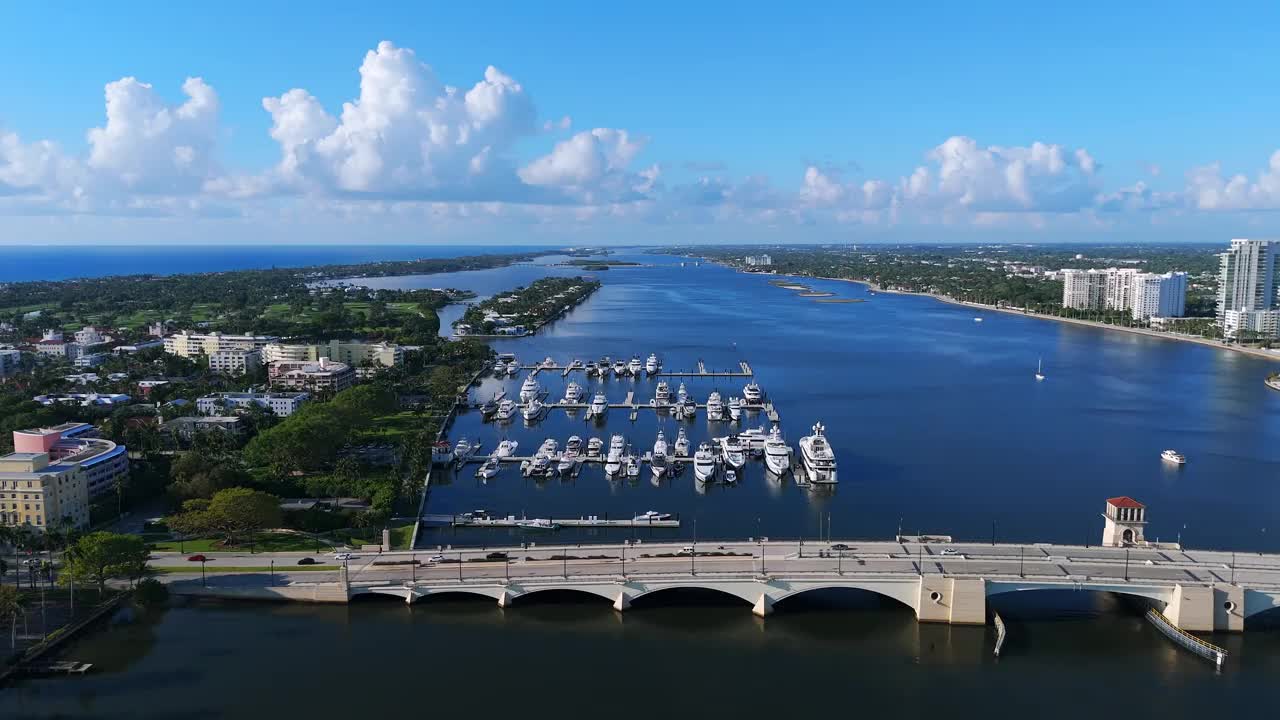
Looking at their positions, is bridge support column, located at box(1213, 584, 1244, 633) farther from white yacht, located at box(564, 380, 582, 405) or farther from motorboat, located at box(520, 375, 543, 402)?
motorboat, located at box(520, 375, 543, 402)

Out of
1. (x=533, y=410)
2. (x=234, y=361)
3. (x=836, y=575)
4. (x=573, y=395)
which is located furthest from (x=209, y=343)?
(x=836, y=575)

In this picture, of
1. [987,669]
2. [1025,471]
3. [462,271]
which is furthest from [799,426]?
[462,271]

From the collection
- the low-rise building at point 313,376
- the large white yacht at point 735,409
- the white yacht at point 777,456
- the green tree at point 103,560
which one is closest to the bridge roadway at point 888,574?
the green tree at point 103,560

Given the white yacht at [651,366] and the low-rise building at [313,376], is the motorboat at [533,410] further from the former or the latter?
the white yacht at [651,366]

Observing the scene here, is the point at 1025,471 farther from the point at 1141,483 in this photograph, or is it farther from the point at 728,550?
the point at 728,550

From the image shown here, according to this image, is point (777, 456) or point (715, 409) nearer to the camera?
point (777, 456)

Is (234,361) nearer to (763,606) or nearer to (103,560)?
(103,560)
